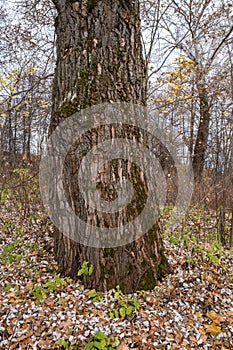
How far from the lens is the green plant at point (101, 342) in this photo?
69.8 inches

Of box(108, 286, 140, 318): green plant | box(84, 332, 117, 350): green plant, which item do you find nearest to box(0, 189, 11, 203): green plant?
box(108, 286, 140, 318): green plant

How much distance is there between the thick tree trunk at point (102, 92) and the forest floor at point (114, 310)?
179 millimetres

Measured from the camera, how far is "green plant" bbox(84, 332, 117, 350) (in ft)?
5.82

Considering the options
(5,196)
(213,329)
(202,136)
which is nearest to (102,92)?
(213,329)

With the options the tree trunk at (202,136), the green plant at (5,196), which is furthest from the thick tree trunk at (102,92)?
the tree trunk at (202,136)

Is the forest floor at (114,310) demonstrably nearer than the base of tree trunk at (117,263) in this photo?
Yes

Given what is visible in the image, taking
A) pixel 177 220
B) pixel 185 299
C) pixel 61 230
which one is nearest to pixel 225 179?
pixel 177 220

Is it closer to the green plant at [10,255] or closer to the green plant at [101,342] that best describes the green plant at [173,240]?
the green plant at [101,342]

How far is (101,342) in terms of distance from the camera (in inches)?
70.7

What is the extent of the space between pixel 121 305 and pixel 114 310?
74 mm

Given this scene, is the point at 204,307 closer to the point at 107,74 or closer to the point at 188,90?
the point at 107,74

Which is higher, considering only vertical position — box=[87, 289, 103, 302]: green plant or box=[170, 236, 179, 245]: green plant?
box=[170, 236, 179, 245]: green plant

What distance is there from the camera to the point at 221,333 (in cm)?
203

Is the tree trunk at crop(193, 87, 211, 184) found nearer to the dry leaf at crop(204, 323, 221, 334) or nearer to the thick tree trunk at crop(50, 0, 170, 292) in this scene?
the thick tree trunk at crop(50, 0, 170, 292)
